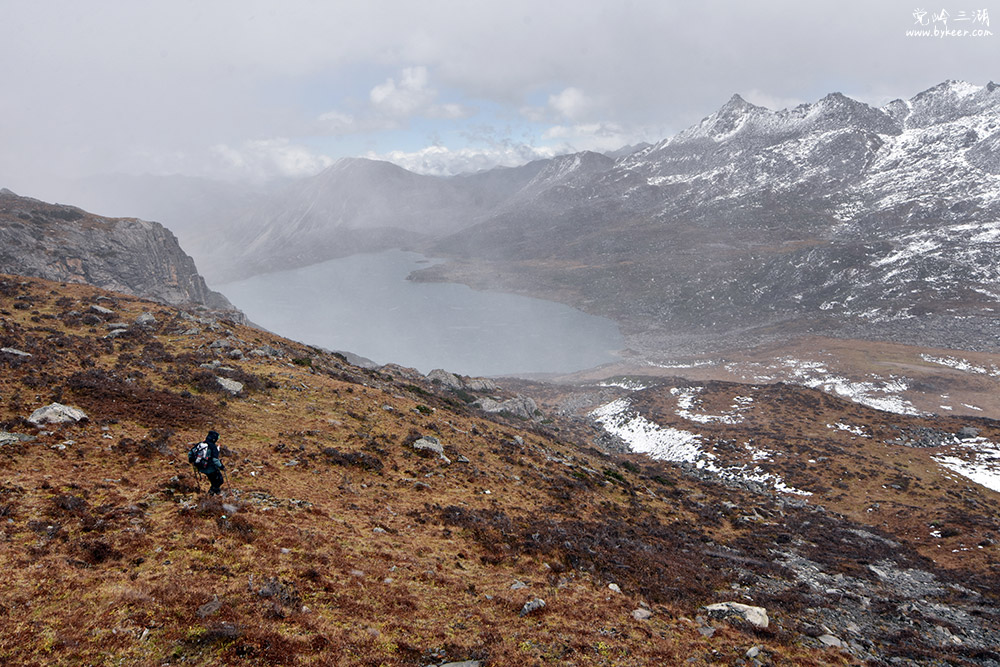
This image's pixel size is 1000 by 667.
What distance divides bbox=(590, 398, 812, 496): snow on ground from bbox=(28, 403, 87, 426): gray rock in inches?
1598

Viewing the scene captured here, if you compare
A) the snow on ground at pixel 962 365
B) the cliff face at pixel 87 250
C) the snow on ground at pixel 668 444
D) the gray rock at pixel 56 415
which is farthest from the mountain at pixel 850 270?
the gray rock at pixel 56 415

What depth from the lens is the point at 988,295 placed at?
110m

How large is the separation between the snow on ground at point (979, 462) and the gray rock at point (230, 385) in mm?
48959

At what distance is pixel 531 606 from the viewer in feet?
37.4

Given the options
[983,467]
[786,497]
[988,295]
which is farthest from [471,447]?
[988,295]

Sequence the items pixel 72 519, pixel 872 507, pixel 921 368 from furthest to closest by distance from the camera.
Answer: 1. pixel 921 368
2. pixel 872 507
3. pixel 72 519

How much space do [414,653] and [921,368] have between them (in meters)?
101

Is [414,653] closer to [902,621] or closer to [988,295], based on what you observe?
[902,621]

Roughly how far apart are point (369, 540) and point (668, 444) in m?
41.6

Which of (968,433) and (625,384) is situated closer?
(968,433)

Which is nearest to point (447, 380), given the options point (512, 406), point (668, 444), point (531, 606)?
point (512, 406)

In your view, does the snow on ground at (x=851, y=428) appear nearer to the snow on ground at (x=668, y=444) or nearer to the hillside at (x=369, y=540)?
the snow on ground at (x=668, y=444)

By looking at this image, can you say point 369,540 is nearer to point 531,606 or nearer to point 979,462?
point 531,606

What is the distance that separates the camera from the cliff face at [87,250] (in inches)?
2151
